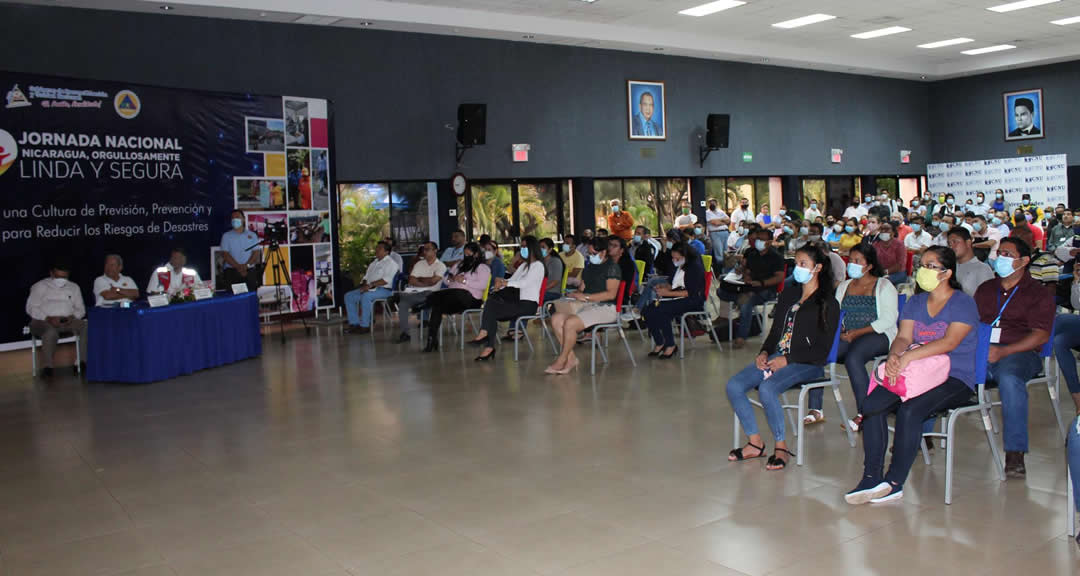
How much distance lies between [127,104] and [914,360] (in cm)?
1066

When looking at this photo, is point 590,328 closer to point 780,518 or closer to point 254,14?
point 780,518

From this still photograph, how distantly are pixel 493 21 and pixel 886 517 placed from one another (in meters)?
12.6

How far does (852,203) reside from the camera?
73.3 ft

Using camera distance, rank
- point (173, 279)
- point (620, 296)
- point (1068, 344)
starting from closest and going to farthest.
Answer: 1. point (1068, 344)
2. point (620, 296)
3. point (173, 279)

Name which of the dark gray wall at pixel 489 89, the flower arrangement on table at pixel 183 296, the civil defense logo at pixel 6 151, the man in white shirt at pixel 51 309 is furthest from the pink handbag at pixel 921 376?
the dark gray wall at pixel 489 89

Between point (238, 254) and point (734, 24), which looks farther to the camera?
point (734, 24)

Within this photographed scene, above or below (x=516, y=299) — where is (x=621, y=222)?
above

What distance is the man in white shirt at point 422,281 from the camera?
11414mm

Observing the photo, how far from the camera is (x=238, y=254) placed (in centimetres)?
1255

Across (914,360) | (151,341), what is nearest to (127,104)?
(151,341)

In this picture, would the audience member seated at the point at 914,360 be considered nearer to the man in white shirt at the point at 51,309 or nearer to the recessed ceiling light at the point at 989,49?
the man in white shirt at the point at 51,309

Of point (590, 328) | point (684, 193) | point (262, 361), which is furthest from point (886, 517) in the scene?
point (684, 193)

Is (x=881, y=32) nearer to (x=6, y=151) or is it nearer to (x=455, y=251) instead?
(x=455, y=251)

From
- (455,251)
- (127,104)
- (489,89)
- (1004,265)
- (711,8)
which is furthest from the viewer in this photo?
(489,89)
